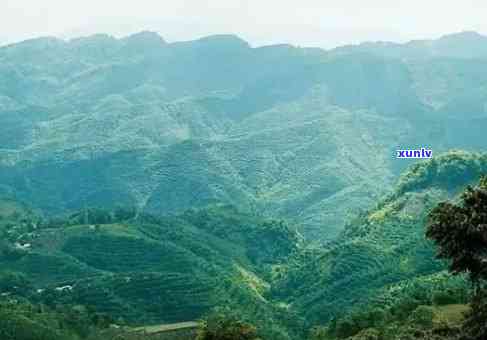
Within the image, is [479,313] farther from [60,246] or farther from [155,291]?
[60,246]

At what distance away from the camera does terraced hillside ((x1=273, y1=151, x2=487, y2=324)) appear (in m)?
100

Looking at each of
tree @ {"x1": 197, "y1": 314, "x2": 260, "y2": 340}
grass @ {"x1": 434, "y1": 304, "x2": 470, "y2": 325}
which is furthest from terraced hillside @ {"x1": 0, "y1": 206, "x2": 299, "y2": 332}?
tree @ {"x1": 197, "y1": 314, "x2": 260, "y2": 340}

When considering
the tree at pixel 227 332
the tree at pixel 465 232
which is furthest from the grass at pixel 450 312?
the tree at pixel 465 232

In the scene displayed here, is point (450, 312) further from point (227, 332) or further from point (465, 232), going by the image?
point (465, 232)

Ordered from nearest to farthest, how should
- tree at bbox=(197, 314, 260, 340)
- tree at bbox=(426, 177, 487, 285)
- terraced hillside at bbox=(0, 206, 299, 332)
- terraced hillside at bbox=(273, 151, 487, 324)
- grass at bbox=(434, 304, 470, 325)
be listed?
tree at bbox=(426, 177, 487, 285) → tree at bbox=(197, 314, 260, 340) → grass at bbox=(434, 304, 470, 325) → terraced hillside at bbox=(0, 206, 299, 332) → terraced hillside at bbox=(273, 151, 487, 324)

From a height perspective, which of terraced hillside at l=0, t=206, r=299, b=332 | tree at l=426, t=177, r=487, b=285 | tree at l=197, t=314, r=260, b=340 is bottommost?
terraced hillside at l=0, t=206, r=299, b=332

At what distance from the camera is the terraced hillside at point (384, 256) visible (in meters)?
100

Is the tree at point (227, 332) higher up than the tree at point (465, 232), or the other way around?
the tree at point (465, 232)

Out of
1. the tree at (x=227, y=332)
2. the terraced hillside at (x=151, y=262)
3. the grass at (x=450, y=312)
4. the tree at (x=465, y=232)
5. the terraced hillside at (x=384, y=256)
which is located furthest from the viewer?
the terraced hillside at (x=384, y=256)

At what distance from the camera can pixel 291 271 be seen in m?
124

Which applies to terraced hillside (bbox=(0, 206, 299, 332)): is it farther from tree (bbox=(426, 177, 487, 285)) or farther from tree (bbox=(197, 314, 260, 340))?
tree (bbox=(426, 177, 487, 285))

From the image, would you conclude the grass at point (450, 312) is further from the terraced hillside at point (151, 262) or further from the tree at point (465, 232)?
the terraced hillside at point (151, 262)

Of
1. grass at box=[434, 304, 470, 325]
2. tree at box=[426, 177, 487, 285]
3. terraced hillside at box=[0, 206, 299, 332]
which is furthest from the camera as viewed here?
terraced hillside at box=[0, 206, 299, 332]

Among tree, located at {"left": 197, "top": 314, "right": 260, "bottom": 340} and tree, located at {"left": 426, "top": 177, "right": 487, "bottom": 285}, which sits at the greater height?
tree, located at {"left": 426, "top": 177, "right": 487, "bottom": 285}
